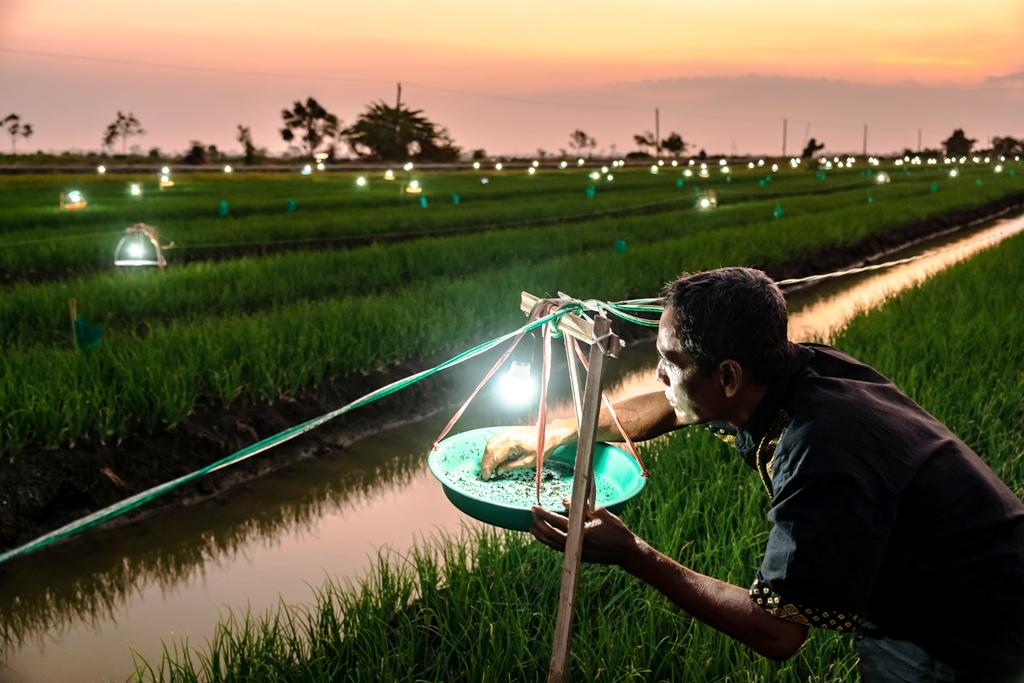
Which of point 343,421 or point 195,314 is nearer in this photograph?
point 343,421

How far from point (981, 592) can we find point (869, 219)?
1421 cm

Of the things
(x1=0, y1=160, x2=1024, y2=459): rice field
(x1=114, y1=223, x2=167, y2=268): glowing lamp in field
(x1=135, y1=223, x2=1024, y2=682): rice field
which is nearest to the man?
(x1=135, y1=223, x2=1024, y2=682): rice field

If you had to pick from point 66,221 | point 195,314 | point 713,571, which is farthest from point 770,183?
point 713,571

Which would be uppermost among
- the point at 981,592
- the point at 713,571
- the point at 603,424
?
the point at 603,424

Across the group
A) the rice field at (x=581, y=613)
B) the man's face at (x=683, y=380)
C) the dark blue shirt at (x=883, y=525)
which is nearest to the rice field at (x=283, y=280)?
the rice field at (x=581, y=613)

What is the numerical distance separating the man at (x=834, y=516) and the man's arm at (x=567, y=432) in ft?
0.97

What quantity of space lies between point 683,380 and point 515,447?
42 cm

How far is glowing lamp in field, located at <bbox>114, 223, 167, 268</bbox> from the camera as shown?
7.05 metres

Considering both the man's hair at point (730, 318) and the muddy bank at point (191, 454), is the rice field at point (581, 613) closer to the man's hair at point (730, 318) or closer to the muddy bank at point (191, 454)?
the man's hair at point (730, 318)

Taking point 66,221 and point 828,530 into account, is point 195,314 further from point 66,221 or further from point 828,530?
point 66,221

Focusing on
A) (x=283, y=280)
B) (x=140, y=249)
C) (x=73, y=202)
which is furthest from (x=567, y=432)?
(x=73, y=202)

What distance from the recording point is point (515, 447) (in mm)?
1640

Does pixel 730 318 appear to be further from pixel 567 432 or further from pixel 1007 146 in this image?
pixel 1007 146

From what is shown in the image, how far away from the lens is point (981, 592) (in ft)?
4.25
